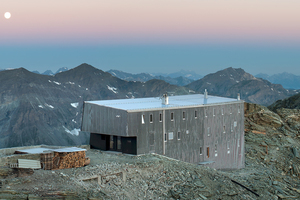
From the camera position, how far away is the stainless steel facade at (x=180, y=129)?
107 feet

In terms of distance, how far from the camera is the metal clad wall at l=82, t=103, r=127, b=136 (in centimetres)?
3244

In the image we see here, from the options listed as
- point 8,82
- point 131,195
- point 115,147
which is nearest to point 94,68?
point 8,82

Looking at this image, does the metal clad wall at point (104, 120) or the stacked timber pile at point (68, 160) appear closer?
the stacked timber pile at point (68, 160)

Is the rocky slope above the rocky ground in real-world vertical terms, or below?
above

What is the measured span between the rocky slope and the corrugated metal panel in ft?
491

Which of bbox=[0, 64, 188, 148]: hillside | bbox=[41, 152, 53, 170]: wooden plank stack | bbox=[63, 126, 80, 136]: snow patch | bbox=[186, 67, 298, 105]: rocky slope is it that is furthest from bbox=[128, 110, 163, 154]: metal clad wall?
bbox=[186, 67, 298, 105]: rocky slope

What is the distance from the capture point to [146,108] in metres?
33.3

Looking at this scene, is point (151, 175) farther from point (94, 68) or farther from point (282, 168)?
point (94, 68)

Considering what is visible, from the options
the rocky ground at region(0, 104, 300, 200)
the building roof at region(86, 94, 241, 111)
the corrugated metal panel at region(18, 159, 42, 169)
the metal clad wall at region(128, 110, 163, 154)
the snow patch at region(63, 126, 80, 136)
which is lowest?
the snow patch at region(63, 126, 80, 136)

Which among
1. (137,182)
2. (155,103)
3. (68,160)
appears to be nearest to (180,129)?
(155,103)

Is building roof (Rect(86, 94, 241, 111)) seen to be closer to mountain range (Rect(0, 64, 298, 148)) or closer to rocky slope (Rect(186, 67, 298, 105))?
mountain range (Rect(0, 64, 298, 148))

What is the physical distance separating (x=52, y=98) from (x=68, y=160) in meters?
74.7

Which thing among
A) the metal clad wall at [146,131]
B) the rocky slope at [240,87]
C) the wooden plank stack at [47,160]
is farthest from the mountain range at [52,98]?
the rocky slope at [240,87]

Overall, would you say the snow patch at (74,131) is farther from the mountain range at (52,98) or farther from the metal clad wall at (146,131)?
the metal clad wall at (146,131)
